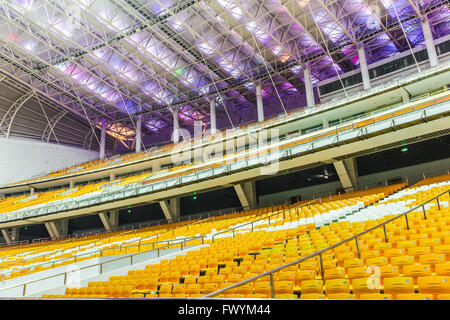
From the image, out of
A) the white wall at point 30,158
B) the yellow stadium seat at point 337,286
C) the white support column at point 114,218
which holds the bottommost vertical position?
the yellow stadium seat at point 337,286

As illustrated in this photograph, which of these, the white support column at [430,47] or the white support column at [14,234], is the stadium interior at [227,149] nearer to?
the white support column at [430,47]

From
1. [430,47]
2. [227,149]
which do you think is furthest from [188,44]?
[430,47]

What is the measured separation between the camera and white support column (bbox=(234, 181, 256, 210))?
23938 millimetres

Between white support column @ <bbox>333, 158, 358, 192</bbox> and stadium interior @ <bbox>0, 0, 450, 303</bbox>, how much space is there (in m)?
0.13

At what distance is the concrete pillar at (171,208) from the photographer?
27.0 meters

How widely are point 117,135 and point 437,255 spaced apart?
46.9m

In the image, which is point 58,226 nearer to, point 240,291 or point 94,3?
point 94,3

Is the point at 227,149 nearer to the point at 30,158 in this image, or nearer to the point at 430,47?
the point at 430,47

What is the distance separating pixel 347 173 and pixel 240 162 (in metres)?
6.78

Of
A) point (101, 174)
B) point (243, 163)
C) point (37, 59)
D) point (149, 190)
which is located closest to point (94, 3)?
point (37, 59)

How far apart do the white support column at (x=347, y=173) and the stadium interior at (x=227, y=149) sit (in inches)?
5.0

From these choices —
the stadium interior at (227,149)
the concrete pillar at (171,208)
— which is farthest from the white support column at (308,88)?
the concrete pillar at (171,208)

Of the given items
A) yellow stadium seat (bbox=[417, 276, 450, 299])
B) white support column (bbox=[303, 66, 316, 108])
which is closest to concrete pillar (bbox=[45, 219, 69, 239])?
white support column (bbox=[303, 66, 316, 108])

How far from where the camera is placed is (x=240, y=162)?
21.7 metres
